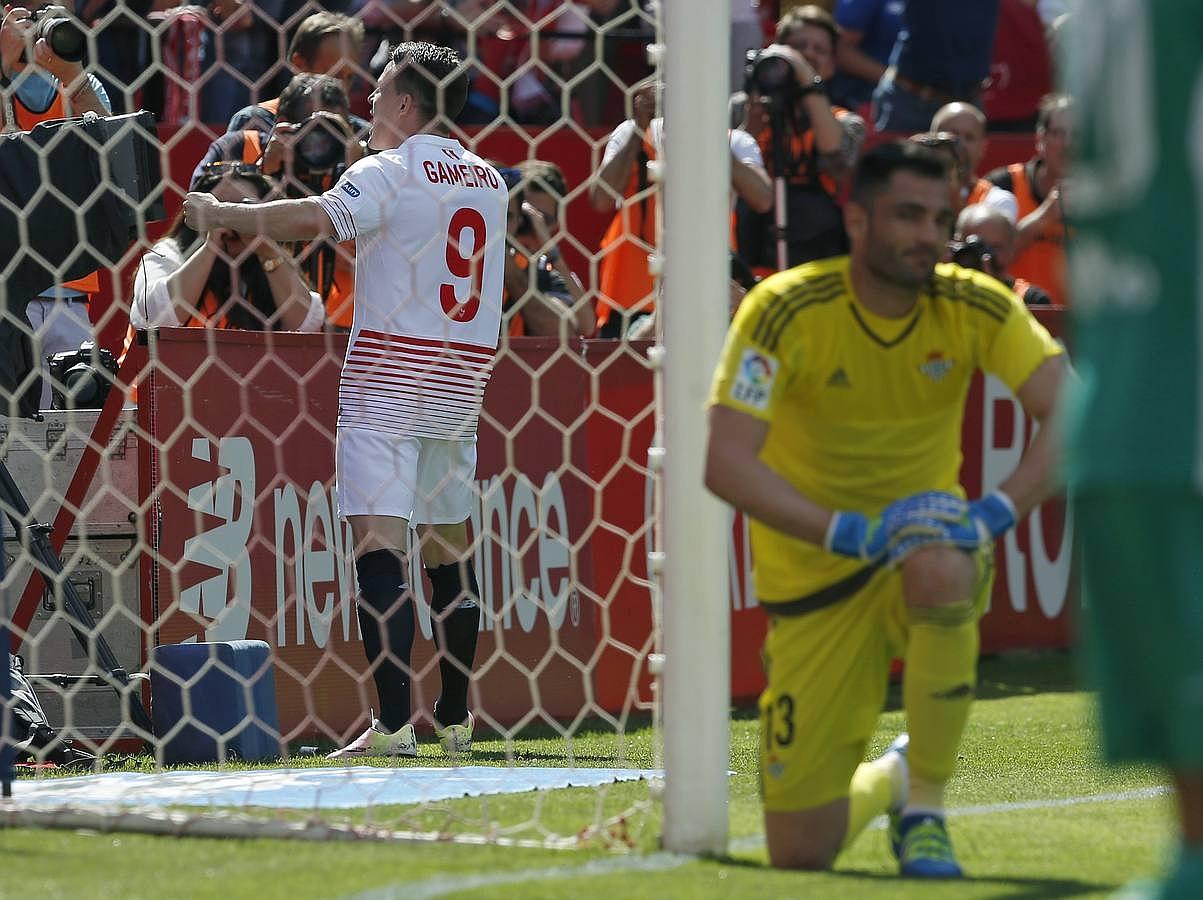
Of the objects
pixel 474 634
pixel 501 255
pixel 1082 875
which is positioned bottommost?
pixel 1082 875

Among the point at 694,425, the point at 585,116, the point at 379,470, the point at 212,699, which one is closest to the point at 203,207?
the point at 379,470

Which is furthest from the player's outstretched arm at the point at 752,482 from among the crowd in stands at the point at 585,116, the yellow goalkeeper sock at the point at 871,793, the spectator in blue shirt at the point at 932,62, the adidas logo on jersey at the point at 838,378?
the spectator in blue shirt at the point at 932,62

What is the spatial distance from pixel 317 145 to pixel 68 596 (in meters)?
1.72

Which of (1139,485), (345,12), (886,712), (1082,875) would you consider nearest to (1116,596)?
(1139,485)

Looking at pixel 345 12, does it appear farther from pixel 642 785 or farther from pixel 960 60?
pixel 642 785

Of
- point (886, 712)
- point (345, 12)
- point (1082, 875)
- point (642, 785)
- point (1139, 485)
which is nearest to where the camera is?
point (1139, 485)

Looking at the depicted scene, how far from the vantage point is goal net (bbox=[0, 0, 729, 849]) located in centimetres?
409

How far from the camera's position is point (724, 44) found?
4.09 m

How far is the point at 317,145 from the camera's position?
6754 millimetres

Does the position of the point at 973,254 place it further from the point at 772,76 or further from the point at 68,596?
the point at 68,596

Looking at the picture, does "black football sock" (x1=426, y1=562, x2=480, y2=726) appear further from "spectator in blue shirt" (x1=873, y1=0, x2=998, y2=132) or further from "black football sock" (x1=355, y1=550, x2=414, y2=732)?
"spectator in blue shirt" (x1=873, y1=0, x2=998, y2=132)

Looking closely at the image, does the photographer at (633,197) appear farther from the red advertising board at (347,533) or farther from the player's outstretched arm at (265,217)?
the player's outstretched arm at (265,217)

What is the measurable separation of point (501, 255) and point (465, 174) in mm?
279

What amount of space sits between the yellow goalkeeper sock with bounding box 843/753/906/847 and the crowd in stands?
1.38 m
